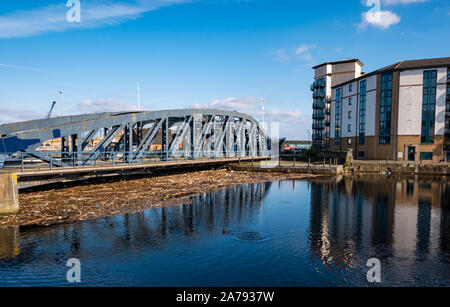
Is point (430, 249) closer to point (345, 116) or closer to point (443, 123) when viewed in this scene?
point (443, 123)

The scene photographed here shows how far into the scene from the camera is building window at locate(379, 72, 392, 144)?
151 feet

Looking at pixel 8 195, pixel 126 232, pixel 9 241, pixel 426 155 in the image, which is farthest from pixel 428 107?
pixel 9 241

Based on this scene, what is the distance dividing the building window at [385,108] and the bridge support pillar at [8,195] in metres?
49.2

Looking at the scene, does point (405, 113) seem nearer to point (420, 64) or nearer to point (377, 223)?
point (420, 64)

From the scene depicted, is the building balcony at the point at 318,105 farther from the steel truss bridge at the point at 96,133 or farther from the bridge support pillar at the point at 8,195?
the bridge support pillar at the point at 8,195

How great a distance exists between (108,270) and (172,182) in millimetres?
18528

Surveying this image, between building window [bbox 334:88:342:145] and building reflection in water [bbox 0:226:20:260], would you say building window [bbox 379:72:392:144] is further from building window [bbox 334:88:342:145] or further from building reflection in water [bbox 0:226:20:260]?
building reflection in water [bbox 0:226:20:260]

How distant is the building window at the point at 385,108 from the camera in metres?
46.1

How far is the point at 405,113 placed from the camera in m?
44.8

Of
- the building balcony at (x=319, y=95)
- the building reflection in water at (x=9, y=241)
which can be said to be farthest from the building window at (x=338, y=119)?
the building reflection in water at (x=9, y=241)

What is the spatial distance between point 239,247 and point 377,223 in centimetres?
848

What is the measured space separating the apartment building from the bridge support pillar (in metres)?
48.2

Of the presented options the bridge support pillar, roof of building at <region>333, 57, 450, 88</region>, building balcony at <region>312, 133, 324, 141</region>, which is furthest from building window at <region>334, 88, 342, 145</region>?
the bridge support pillar

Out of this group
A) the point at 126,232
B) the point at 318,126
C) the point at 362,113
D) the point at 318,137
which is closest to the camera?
the point at 126,232
